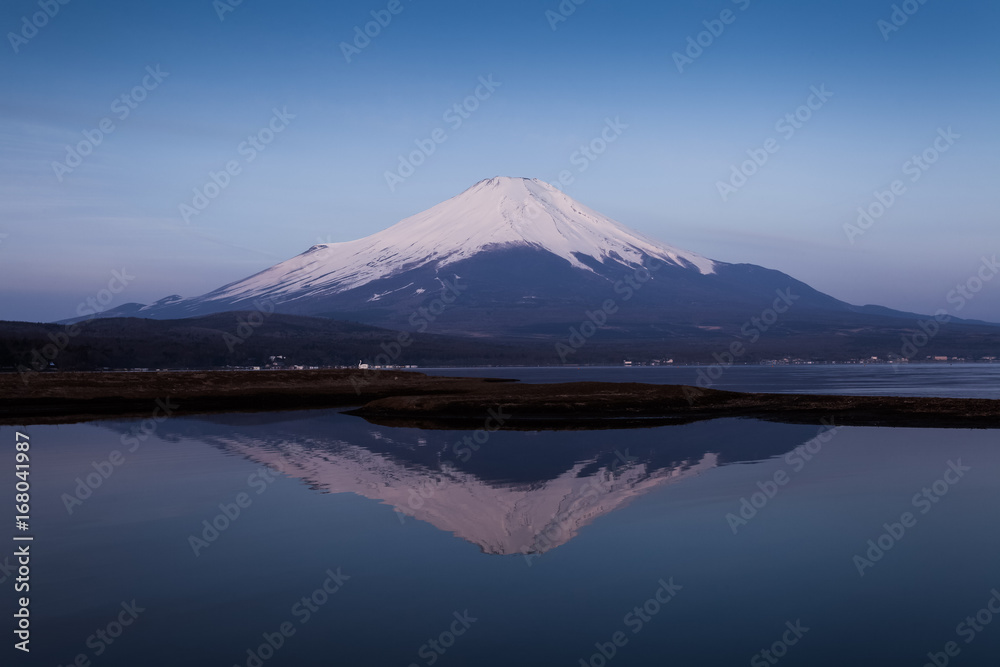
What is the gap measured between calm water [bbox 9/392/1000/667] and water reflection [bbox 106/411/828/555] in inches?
6.2

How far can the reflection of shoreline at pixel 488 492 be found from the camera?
63.9 ft

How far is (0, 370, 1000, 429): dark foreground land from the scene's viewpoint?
1930 inches

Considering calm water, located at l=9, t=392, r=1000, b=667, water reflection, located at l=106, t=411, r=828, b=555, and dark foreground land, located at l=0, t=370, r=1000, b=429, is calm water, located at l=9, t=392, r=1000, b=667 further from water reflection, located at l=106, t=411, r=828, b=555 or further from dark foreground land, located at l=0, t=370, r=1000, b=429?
dark foreground land, located at l=0, t=370, r=1000, b=429

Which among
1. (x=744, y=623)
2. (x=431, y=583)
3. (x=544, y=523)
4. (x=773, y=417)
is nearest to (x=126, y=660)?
(x=431, y=583)

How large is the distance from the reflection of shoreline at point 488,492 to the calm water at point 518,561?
0.42 ft

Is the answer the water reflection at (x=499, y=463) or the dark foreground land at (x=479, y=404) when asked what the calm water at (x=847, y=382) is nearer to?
the dark foreground land at (x=479, y=404)

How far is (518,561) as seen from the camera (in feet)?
55.3

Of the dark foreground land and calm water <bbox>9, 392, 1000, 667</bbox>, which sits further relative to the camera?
the dark foreground land

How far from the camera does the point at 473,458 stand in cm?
3272

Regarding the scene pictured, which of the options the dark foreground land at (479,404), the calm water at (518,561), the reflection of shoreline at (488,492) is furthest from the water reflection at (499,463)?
the dark foreground land at (479,404)

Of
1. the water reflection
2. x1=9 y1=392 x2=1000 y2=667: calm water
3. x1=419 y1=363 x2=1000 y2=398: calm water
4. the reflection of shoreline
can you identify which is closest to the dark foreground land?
the water reflection

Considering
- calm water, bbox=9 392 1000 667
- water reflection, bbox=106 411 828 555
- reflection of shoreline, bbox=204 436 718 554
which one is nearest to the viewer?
calm water, bbox=9 392 1000 667

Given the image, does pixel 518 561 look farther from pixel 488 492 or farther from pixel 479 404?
pixel 479 404

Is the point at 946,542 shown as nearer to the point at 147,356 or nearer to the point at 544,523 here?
the point at 544,523
